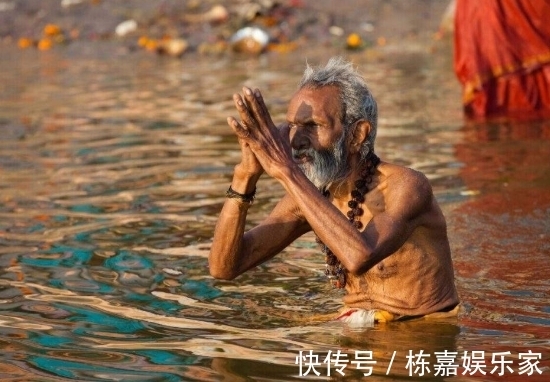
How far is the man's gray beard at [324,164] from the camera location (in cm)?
507

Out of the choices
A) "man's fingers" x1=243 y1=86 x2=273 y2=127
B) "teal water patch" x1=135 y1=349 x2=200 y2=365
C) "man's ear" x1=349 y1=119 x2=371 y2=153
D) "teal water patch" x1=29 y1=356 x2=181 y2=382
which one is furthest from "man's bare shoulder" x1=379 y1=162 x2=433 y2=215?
"teal water patch" x1=29 y1=356 x2=181 y2=382

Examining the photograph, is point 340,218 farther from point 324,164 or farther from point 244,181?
point 244,181

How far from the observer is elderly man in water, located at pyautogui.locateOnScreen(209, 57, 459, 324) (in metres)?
4.79

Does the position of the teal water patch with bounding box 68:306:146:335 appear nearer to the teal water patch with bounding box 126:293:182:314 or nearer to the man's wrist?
the teal water patch with bounding box 126:293:182:314

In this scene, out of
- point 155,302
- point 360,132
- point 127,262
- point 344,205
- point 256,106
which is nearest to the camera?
point 256,106

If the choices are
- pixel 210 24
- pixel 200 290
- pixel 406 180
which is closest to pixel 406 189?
pixel 406 180

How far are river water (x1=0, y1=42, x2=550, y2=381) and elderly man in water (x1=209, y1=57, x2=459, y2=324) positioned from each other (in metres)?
0.17

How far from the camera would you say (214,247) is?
17.5 ft

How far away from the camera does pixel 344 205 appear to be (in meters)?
5.33

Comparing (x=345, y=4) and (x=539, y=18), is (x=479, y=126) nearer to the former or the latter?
(x=539, y=18)

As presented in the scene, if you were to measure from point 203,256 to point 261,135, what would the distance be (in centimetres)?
247

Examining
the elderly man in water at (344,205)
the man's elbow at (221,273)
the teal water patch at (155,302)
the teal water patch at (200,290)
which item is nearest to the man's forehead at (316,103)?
the elderly man in water at (344,205)

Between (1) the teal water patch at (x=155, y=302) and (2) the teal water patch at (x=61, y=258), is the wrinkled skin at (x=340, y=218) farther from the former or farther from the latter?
(2) the teal water patch at (x=61, y=258)

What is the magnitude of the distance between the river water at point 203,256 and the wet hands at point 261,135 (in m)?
0.76
